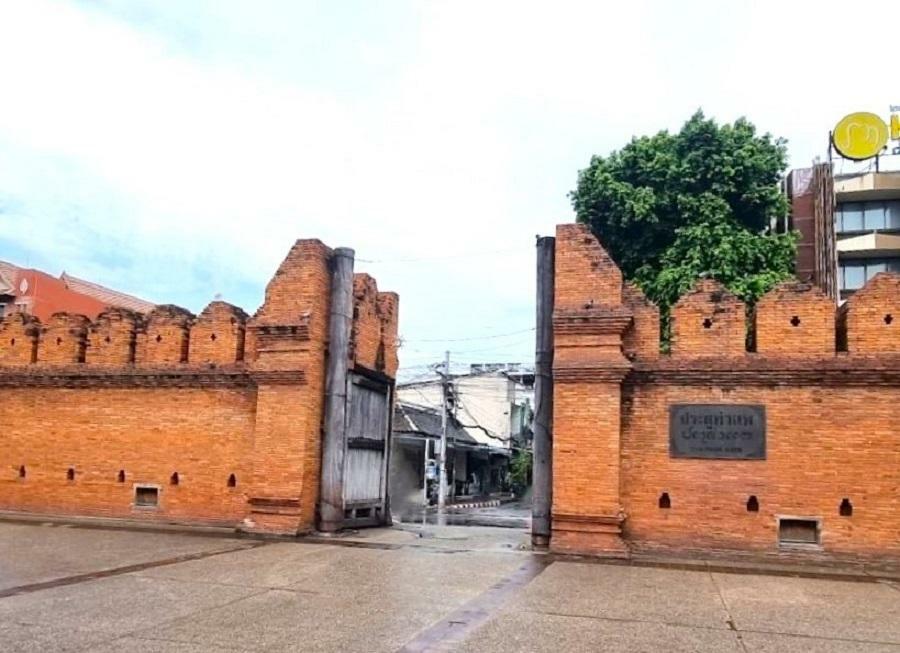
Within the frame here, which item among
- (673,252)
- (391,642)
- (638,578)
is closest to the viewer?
(391,642)

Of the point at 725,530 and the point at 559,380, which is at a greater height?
the point at 559,380

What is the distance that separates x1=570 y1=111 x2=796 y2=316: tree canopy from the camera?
1998 centimetres

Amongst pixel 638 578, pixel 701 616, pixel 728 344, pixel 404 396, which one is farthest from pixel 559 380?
pixel 404 396

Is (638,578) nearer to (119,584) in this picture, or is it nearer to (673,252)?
(119,584)

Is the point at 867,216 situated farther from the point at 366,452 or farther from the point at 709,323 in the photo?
the point at 366,452

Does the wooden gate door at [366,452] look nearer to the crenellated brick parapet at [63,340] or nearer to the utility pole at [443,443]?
the crenellated brick parapet at [63,340]

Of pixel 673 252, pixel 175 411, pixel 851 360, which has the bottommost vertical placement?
pixel 175 411

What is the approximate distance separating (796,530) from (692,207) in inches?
457

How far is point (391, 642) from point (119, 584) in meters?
3.46

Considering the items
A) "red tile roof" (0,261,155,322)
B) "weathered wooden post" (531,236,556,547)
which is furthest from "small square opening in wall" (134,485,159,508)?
"red tile roof" (0,261,155,322)

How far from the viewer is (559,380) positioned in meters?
11.5

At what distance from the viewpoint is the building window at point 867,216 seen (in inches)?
1505

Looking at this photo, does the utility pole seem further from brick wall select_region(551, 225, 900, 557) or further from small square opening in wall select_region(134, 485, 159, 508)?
brick wall select_region(551, 225, 900, 557)

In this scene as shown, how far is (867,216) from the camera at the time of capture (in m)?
38.5
